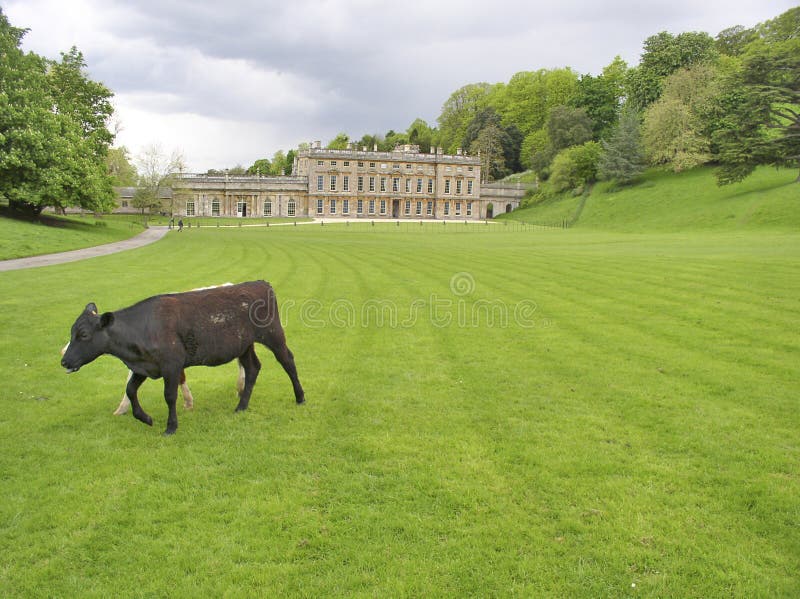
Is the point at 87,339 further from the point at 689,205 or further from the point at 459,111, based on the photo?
the point at 459,111

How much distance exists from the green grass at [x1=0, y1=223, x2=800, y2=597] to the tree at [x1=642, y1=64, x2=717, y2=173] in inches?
2432

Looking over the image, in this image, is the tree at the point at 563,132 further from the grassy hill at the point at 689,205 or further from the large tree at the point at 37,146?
the large tree at the point at 37,146

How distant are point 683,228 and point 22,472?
184 feet

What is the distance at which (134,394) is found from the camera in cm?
674

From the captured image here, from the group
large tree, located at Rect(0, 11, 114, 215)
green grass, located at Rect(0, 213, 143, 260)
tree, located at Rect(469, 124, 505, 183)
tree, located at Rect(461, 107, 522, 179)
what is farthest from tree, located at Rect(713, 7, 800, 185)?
A: tree, located at Rect(461, 107, 522, 179)

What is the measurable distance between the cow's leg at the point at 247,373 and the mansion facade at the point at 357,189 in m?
91.2

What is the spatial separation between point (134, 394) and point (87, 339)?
0.99 m

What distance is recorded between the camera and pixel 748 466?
5.75 m

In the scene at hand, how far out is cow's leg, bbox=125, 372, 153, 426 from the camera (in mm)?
6691

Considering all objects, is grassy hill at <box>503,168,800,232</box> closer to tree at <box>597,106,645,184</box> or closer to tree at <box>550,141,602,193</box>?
tree at <box>597,106,645,184</box>

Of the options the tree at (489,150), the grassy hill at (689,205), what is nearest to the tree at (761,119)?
the grassy hill at (689,205)

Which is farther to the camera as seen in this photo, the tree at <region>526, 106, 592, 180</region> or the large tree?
the tree at <region>526, 106, 592, 180</region>

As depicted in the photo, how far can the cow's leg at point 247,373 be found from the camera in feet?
24.3

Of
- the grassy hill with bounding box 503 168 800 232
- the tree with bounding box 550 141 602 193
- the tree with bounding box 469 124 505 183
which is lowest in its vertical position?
the grassy hill with bounding box 503 168 800 232
